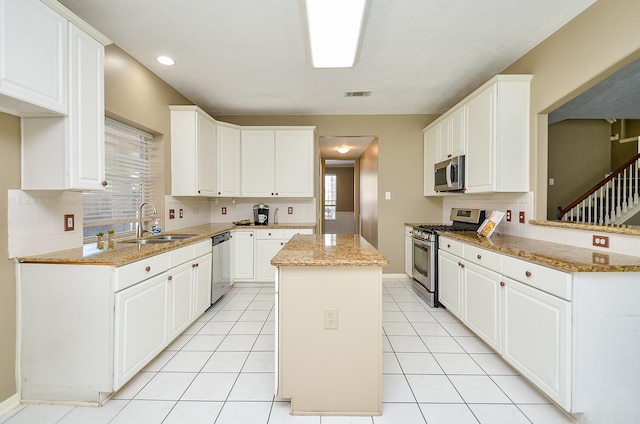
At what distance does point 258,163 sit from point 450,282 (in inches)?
118

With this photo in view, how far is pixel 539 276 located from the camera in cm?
164

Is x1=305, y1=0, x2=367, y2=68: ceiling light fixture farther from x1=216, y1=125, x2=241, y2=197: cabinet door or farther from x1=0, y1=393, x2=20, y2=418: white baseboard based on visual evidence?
x1=0, y1=393, x2=20, y2=418: white baseboard

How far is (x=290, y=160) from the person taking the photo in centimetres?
412

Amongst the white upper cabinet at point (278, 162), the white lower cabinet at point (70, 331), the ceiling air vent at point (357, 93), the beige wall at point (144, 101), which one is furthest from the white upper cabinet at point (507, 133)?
A: the beige wall at point (144, 101)

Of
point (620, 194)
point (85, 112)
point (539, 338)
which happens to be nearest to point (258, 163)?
point (85, 112)

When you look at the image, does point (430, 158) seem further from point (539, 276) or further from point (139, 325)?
point (139, 325)

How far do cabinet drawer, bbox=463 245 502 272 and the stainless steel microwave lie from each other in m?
0.93

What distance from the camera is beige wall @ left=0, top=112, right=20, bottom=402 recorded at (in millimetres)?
1571

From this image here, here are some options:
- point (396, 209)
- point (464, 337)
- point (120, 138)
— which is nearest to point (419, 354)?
point (464, 337)

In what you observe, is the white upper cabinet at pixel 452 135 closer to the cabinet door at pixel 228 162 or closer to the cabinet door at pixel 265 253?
the cabinet door at pixel 265 253

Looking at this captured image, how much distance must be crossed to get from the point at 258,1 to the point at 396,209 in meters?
3.26

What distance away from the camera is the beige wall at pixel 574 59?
68.9 inches

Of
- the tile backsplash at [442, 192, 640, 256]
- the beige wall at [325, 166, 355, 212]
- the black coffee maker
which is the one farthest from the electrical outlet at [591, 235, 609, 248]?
the beige wall at [325, 166, 355, 212]

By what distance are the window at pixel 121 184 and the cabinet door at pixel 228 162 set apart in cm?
92
